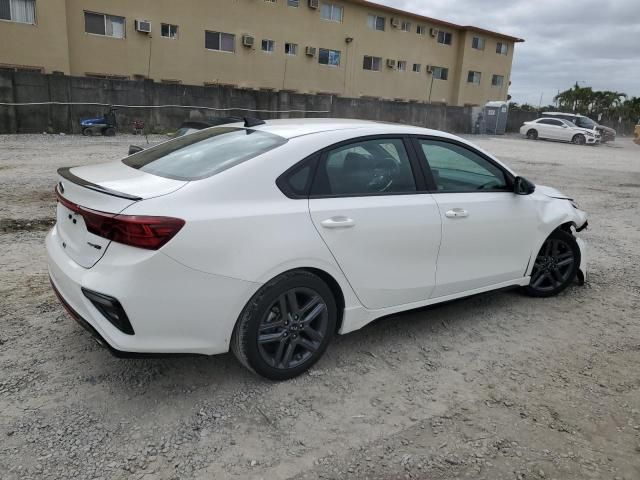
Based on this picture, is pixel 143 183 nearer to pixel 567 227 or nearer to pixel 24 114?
pixel 567 227

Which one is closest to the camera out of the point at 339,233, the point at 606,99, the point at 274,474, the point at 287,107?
the point at 274,474

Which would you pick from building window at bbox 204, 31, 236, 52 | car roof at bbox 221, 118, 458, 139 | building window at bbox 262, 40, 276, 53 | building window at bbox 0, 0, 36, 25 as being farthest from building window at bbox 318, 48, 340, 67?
car roof at bbox 221, 118, 458, 139

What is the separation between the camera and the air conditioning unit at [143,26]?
25109 mm

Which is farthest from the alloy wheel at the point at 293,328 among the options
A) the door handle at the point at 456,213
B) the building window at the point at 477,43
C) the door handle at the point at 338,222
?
the building window at the point at 477,43

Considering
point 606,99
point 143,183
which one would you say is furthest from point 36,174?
point 606,99

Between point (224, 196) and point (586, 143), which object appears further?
point (586, 143)

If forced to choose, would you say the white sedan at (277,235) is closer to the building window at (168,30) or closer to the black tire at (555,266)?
the black tire at (555,266)

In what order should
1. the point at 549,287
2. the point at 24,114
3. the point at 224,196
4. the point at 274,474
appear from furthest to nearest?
1. the point at 24,114
2. the point at 549,287
3. the point at 224,196
4. the point at 274,474

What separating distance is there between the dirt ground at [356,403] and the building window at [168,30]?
966 inches

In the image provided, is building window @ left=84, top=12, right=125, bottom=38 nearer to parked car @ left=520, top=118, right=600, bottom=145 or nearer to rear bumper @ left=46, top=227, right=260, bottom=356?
parked car @ left=520, top=118, right=600, bottom=145

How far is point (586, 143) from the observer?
30906mm

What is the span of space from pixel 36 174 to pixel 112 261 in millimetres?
8395

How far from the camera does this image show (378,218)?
11.1ft

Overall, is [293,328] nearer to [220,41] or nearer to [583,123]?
[220,41]
